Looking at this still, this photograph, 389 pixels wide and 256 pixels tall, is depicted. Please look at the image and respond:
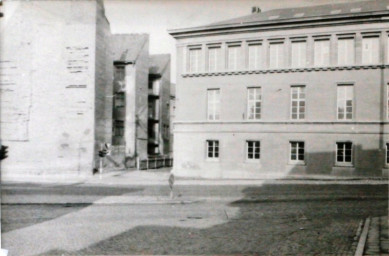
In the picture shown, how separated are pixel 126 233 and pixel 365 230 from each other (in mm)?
6119

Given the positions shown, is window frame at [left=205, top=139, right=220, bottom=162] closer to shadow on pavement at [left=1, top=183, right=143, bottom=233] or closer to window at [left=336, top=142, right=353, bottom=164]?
window at [left=336, top=142, right=353, bottom=164]

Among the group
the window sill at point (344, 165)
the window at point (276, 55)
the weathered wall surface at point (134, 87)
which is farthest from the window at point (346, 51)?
the weathered wall surface at point (134, 87)

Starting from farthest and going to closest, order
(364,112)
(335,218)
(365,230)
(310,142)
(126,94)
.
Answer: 1. (126,94)
2. (310,142)
3. (364,112)
4. (335,218)
5. (365,230)

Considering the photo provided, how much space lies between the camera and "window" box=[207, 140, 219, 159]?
29.0 meters

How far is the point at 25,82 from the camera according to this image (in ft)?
86.9

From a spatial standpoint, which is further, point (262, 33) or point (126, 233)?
point (262, 33)

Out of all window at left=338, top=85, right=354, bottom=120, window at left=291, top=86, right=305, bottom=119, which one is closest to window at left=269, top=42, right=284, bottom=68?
window at left=291, top=86, right=305, bottom=119

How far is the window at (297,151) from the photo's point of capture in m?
26.8

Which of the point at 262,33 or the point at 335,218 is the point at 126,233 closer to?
the point at 335,218

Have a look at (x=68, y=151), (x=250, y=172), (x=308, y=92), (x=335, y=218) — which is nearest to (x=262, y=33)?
(x=308, y=92)

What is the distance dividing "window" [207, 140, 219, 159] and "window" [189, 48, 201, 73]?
5279mm

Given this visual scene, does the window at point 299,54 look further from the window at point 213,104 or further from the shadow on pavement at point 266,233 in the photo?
the shadow on pavement at point 266,233

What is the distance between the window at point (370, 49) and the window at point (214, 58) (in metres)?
9.50

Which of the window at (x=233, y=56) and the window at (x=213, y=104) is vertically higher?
the window at (x=233, y=56)
